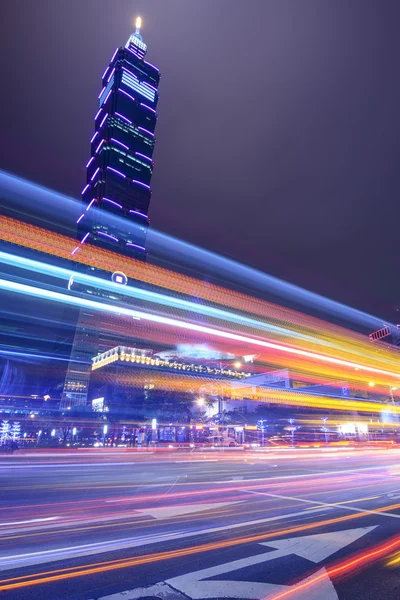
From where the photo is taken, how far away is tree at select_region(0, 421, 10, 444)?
19.9m

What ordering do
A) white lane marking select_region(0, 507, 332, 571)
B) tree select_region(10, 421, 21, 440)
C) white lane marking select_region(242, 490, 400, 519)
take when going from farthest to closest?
1. tree select_region(10, 421, 21, 440)
2. white lane marking select_region(242, 490, 400, 519)
3. white lane marking select_region(0, 507, 332, 571)

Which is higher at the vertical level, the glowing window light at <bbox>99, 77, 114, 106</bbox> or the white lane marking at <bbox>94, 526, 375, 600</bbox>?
the glowing window light at <bbox>99, 77, 114, 106</bbox>

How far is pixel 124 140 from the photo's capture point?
401ft

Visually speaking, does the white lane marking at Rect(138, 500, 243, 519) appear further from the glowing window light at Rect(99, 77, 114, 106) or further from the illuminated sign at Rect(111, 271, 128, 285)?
the glowing window light at Rect(99, 77, 114, 106)

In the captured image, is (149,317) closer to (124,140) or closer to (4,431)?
(4,431)

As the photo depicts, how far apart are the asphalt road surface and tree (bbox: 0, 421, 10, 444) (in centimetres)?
1286

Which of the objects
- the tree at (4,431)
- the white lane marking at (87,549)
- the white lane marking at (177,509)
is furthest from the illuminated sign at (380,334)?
the tree at (4,431)

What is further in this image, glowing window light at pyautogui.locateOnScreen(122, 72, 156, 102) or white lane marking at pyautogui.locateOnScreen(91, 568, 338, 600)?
glowing window light at pyautogui.locateOnScreen(122, 72, 156, 102)

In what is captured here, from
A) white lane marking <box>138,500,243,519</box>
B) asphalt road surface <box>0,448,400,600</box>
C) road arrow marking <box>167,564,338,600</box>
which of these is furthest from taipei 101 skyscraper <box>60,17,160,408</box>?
road arrow marking <box>167,564,338,600</box>

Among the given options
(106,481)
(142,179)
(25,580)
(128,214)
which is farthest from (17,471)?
(142,179)

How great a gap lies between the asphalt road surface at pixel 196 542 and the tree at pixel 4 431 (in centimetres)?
1286

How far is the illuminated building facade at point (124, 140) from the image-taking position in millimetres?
118062

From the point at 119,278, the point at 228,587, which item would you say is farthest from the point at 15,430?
the point at 228,587

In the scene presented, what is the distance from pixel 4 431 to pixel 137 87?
471ft
